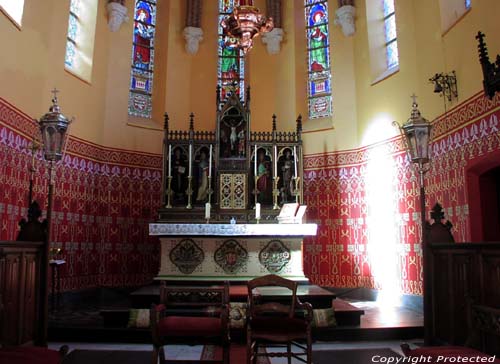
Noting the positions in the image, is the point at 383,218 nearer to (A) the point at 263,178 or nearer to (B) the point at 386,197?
(B) the point at 386,197

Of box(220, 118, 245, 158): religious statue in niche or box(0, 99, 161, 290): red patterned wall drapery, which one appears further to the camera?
box(220, 118, 245, 158): religious statue in niche

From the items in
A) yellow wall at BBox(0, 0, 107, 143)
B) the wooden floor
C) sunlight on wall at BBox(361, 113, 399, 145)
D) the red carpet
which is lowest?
the red carpet

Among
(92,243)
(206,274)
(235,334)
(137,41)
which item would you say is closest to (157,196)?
(92,243)

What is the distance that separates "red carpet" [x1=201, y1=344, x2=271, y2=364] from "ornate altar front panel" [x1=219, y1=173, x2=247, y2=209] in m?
3.62

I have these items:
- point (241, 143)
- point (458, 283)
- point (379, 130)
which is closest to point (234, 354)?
point (458, 283)

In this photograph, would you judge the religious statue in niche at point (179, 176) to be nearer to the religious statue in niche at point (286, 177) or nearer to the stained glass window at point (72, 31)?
the religious statue in niche at point (286, 177)

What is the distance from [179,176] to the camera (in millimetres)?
9352

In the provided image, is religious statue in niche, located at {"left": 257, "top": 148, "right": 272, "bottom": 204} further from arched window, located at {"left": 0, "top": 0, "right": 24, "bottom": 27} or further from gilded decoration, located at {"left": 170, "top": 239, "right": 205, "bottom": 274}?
arched window, located at {"left": 0, "top": 0, "right": 24, "bottom": 27}

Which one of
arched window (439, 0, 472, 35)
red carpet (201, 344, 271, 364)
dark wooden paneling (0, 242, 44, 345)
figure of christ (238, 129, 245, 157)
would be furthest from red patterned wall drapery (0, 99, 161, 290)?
arched window (439, 0, 472, 35)

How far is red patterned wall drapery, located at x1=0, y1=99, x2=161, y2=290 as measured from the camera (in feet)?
29.2

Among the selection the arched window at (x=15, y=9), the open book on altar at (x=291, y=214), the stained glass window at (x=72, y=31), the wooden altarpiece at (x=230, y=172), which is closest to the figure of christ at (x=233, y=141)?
the wooden altarpiece at (x=230, y=172)

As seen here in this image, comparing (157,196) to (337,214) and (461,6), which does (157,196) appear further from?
(461,6)

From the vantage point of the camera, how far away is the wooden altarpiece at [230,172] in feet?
29.9

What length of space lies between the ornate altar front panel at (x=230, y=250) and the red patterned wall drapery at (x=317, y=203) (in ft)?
7.09
